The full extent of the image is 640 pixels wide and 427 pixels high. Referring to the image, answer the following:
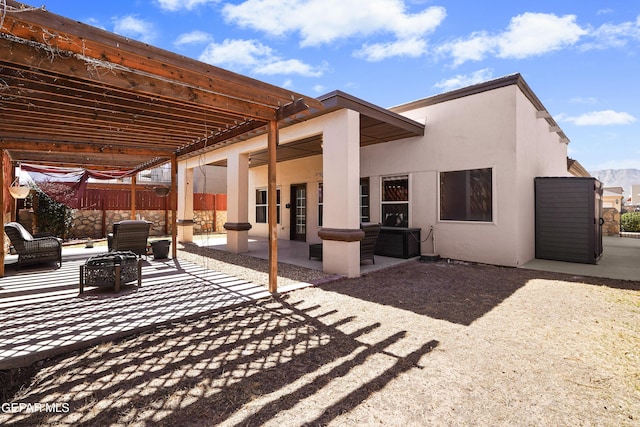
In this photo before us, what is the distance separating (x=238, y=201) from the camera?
27.0ft

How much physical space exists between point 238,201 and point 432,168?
533 cm

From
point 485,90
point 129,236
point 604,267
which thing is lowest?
point 604,267

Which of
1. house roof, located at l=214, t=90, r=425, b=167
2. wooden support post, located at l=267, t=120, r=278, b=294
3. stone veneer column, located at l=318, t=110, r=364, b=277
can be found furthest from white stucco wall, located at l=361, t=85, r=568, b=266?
wooden support post, located at l=267, t=120, r=278, b=294

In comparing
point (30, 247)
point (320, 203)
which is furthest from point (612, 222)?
point (30, 247)

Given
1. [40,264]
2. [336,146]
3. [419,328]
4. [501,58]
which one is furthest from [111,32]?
[501,58]

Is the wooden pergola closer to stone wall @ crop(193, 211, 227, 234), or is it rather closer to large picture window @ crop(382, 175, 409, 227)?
large picture window @ crop(382, 175, 409, 227)

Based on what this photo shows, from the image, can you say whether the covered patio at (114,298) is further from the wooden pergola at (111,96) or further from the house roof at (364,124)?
the house roof at (364,124)

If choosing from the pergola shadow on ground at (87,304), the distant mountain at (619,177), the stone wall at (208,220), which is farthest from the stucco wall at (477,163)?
the distant mountain at (619,177)

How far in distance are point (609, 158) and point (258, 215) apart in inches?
10513

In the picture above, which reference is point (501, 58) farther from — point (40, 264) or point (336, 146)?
point (40, 264)

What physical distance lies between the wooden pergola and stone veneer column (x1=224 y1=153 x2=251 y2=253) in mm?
1615

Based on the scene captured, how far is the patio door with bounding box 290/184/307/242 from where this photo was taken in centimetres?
1107

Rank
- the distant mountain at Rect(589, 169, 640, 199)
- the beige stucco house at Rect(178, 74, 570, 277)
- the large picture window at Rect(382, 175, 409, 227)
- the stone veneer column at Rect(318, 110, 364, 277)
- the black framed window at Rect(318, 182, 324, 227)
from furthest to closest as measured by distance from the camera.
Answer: the distant mountain at Rect(589, 169, 640, 199) → the black framed window at Rect(318, 182, 324, 227) → the large picture window at Rect(382, 175, 409, 227) → the beige stucco house at Rect(178, 74, 570, 277) → the stone veneer column at Rect(318, 110, 364, 277)

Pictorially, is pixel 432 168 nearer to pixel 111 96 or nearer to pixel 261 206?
pixel 111 96
